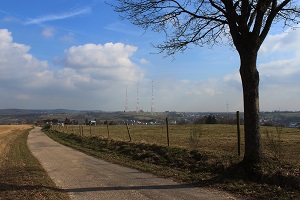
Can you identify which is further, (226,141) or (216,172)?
(226,141)

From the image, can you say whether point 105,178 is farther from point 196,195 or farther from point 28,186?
point 196,195

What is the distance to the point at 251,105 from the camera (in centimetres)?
1083

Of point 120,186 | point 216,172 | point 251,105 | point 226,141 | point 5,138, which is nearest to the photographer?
point 120,186

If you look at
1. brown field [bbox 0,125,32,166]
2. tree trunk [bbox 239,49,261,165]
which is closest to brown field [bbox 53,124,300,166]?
tree trunk [bbox 239,49,261,165]

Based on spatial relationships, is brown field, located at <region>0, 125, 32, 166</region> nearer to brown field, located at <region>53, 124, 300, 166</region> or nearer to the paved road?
brown field, located at <region>53, 124, 300, 166</region>

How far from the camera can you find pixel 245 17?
37.1 ft

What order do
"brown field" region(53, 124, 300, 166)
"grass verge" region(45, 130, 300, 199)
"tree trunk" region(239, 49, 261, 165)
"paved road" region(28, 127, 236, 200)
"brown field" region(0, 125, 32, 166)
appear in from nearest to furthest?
1. "paved road" region(28, 127, 236, 200)
2. "grass verge" region(45, 130, 300, 199)
3. "tree trunk" region(239, 49, 261, 165)
4. "brown field" region(53, 124, 300, 166)
5. "brown field" region(0, 125, 32, 166)

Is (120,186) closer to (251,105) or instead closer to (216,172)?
(216,172)

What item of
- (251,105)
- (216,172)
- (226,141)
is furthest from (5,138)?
(251,105)

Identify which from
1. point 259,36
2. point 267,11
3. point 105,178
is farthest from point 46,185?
point 267,11

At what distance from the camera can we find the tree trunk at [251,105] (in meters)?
10.8

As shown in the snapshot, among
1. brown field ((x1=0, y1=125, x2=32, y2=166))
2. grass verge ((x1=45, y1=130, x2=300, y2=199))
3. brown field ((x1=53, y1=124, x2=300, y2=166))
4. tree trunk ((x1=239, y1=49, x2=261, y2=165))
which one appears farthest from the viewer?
brown field ((x1=0, y1=125, x2=32, y2=166))

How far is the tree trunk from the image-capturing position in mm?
10759

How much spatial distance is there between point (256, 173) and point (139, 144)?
10729 millimetres
